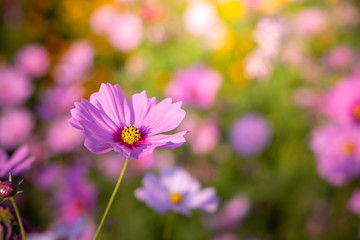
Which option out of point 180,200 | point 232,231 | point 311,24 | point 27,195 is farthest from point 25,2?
point 180,200

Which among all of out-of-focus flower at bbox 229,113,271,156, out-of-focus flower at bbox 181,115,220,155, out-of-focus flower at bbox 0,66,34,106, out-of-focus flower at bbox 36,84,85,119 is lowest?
out-of-focus flower at bbox 229,113,271,156

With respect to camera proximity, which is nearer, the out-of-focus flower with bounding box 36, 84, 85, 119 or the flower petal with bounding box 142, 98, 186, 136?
the flower petal with bounding box 142, 98, 186, 136

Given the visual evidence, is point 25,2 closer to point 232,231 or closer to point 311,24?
point 311,24

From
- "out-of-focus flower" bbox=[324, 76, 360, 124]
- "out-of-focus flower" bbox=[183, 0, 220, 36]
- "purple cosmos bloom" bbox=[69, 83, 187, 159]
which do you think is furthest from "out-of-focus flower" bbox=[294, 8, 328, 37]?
"purple cosmos bloom" bbox=[69, 83, 187, 159]

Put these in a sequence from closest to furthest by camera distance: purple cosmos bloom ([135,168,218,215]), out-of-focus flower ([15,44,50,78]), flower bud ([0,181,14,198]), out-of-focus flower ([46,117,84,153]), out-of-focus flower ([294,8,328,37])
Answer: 1. flower bud ([0,181,14,198])
2. purple cosmos bloom ([135,168,218,215])
3. out-of-focus flower ([46,117,84,153])
4. out-of-focus flower ([294,8,328,37])
5. out-of-focus flower ([15,44,50,78])

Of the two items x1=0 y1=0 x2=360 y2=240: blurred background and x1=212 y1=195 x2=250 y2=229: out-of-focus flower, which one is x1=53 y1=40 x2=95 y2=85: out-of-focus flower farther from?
x1=212 y1=195 x2=250 y2=229: out-of-focus flower

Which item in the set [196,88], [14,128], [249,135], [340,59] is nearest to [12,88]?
[14,128]

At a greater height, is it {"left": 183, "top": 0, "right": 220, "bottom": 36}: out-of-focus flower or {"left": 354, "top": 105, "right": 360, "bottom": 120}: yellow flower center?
{"left": 183, "top": 0, "right": 220, "bottom": 36}: out-of-focus flower
